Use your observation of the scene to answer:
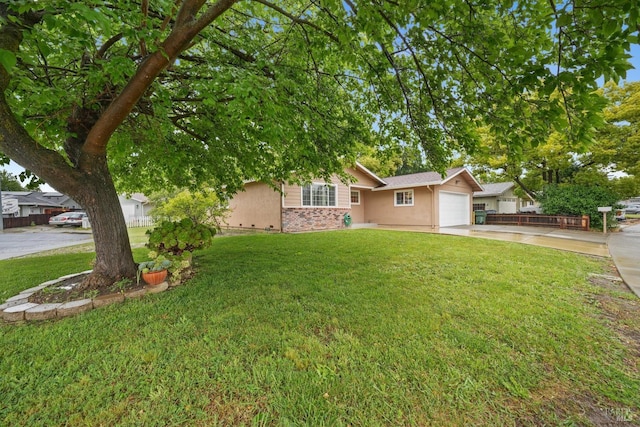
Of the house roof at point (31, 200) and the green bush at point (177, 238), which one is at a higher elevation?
the house roof at point (31, 200)

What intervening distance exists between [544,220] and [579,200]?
1.89 m

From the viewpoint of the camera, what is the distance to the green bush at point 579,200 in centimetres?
1270

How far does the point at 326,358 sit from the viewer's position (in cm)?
233

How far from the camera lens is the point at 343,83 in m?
5.28

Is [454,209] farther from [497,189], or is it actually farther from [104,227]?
[104,227]

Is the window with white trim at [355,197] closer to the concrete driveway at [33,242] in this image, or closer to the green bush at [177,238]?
the green bush at [177,238]

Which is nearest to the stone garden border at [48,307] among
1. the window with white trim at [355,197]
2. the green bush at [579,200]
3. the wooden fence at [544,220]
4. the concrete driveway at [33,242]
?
the concrete driveway at [33,242]

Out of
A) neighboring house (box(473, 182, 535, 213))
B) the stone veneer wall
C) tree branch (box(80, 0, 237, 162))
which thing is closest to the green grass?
tree branch (box(80, 0, 237, 162))

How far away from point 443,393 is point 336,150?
13.0 ft

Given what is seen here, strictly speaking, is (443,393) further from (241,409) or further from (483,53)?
(483,53)

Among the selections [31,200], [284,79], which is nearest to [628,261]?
[284,79]

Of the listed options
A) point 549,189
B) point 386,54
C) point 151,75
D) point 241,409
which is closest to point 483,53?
point 386,54

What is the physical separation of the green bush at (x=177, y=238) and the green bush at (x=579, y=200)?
17662 mm

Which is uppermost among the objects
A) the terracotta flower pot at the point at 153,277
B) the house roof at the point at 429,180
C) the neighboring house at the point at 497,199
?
the house roof at the point at 429,180
